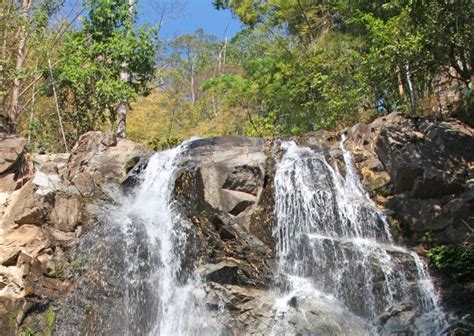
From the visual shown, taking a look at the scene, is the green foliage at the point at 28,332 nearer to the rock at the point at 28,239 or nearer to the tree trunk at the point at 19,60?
the rock at the point at 28,239

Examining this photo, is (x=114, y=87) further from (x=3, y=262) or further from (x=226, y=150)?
(x=3, y=262)

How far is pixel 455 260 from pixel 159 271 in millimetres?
5719

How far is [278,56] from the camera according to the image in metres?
19.6

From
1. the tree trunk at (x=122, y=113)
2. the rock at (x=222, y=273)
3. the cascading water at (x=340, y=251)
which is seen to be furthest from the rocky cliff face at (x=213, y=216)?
the tree trunk at (x=122, y=113)

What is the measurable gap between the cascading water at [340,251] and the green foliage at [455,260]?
0.34 m

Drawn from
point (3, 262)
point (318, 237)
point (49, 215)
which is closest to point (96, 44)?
point (49, 215)

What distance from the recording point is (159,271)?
33.5ft

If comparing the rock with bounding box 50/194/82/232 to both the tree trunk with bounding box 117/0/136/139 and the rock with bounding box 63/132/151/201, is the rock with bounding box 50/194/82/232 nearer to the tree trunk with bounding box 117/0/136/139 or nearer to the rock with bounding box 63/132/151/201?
the rock with bounding box 63/132/151/201

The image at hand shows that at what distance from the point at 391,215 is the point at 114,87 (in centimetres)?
940

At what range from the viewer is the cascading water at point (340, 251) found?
9508 millimetres

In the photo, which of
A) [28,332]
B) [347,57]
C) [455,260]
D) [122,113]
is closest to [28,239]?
[28,332]

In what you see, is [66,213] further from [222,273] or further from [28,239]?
[222,273]

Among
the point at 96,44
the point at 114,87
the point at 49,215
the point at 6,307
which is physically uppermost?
the point at 96,44

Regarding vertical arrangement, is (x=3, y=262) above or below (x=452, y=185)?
below
